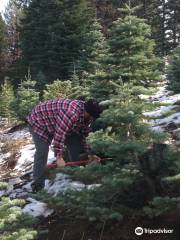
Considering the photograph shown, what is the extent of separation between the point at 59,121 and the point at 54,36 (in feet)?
70.6

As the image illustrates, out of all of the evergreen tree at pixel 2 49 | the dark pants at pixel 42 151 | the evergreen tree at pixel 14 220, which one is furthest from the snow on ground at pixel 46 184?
the evergreen tree at pixel 2 49

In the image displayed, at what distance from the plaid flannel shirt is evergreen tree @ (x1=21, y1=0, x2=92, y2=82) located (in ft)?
60.1

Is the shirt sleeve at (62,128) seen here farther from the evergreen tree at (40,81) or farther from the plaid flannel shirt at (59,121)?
the evergreen tree at (40,81)

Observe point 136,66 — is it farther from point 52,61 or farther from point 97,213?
point 52,61

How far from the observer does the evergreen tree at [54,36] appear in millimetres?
26453

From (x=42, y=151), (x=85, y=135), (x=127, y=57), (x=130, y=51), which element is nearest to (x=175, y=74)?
(x=130, y=51)

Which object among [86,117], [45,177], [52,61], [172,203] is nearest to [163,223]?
[172,203]

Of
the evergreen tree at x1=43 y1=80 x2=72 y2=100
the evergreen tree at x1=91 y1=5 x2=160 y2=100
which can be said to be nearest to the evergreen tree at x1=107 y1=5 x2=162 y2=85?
the evergreen tree at x1=91 y1=5 x2=160 y2=100

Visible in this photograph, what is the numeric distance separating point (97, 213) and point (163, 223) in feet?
2.25

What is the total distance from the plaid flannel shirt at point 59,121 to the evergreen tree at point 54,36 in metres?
18.3

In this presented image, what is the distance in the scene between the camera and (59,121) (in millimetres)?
5957

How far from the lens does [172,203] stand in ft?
12.2

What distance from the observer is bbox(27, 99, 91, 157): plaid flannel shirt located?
5.89 metres

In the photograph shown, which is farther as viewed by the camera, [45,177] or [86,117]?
[45,177]
